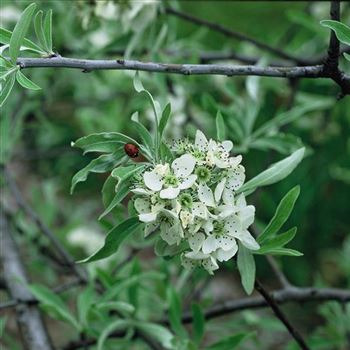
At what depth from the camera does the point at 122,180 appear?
77 cm

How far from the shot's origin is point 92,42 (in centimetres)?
175

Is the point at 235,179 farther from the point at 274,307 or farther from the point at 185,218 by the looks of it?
the point at 274,307

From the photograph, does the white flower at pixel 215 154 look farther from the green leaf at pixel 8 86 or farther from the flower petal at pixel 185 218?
the green leaf at pixel 8 86

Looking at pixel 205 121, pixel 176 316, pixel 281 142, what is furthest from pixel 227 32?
pixel 176 316

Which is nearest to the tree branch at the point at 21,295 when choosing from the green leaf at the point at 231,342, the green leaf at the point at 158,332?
the green leaf at the point at 158,332

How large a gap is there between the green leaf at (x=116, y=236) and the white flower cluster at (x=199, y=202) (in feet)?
0.17

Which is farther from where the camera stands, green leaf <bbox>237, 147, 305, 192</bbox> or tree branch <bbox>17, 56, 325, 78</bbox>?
green leaf <bbox>237, 147, 305, 192</bbox>

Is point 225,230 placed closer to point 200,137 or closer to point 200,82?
point 200,137

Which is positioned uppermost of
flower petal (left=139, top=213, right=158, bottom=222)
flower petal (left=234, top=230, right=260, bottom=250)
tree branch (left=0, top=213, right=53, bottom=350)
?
flower petal (left=139, top=213, right=158, bottom=222)

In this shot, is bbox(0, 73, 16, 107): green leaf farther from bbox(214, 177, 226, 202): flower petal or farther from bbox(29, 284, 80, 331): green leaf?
bbox(29, 284, 80, 331): green leaf

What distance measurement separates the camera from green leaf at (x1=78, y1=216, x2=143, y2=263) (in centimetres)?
85

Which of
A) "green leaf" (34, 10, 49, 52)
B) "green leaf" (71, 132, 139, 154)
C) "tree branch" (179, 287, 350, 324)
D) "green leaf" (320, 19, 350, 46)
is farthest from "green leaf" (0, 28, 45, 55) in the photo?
"tree branch" (179, 287, 350, 324)

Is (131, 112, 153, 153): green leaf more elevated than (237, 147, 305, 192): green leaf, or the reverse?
(131, 112, 153, 153): green leaf

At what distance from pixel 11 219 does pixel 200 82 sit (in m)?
0.55
